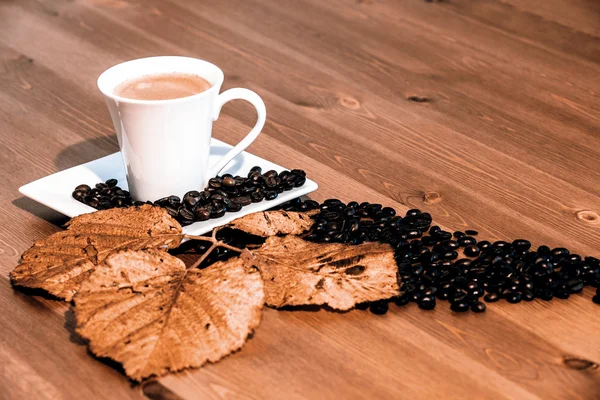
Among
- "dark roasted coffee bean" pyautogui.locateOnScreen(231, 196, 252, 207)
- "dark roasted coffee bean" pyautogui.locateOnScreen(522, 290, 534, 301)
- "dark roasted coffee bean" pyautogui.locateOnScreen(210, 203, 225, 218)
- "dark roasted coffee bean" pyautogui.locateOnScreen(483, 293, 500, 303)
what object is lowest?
"dark roasted coffee bean" pyautogui.locateOnScreen(210, 203, 225, 218)

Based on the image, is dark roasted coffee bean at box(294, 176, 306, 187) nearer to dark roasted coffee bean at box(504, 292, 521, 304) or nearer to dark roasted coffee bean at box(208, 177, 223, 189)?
dark roasted coffee bean at box(208, 177, 223, 189)

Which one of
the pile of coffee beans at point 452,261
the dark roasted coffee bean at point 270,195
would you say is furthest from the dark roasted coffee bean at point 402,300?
the dark roasted coffee bean at point 270,195

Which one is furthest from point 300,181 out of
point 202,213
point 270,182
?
point 202,213

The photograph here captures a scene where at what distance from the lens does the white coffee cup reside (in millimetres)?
883

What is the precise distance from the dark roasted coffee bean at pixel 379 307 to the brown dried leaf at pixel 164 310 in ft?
0.42

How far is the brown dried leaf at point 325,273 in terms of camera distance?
2.62 ft

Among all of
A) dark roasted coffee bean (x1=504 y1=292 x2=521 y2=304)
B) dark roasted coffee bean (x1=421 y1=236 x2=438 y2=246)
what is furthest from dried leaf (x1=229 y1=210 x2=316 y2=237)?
dark roasted coffee bean (x1=504 y1=292 x2=521 y2=304)

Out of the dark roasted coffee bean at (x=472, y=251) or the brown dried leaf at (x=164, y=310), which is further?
the dark roasted coffee bean at (x=472, y=251)

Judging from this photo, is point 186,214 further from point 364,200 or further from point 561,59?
point 561,59

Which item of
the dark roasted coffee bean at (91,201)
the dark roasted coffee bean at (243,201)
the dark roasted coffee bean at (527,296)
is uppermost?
the dark roasted coffee bean at (527,296)

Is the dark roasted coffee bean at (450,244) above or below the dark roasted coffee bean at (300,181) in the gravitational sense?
above

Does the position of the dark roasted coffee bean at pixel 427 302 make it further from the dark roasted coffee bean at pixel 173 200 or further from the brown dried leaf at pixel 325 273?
the dark roasted coffee bean at pixel 173 200

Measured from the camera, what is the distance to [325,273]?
2.68ft

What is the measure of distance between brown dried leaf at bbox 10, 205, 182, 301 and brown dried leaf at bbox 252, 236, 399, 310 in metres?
0.12
